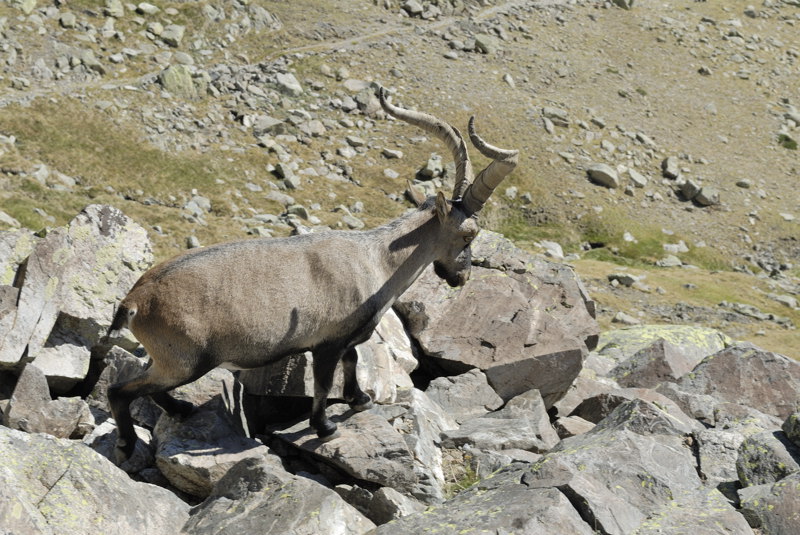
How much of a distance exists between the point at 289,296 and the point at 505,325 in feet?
23.5

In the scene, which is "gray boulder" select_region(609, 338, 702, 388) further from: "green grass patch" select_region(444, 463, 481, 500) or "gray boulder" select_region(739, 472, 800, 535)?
"gray boulder" select_region(739, 472, 800, 535)

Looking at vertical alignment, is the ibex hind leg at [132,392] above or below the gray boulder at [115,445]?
above

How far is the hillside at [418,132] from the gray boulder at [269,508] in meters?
23.4

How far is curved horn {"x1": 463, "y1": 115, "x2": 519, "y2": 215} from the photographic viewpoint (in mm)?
15531

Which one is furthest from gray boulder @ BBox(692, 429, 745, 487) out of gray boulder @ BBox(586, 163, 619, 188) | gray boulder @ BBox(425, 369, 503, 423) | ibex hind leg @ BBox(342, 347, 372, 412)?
gray boulder @ BBox(586, 163, 619, 188)

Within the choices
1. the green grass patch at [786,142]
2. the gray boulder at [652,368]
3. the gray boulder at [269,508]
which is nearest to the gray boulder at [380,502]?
the gray boulder at [269,508]

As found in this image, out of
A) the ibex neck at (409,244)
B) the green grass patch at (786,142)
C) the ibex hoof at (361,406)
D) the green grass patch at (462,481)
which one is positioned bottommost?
the green grass patch at (786,142)

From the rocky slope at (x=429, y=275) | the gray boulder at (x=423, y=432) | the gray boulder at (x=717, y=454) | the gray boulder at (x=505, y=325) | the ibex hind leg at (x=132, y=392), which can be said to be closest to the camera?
the rocky slope at (x=429, y=275)

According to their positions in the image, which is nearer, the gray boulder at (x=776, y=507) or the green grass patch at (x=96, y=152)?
the gray boulder at (x=776, y=507)

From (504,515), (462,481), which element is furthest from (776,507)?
(462,481)

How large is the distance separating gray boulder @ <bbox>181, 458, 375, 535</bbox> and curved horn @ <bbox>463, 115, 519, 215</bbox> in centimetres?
632

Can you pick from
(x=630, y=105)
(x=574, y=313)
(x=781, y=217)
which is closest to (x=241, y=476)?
(x=574, y=313)

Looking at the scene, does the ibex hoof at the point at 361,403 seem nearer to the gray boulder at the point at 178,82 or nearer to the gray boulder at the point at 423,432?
the gray boulder at the point at 423,432

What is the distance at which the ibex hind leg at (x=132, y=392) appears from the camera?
44.4ft
